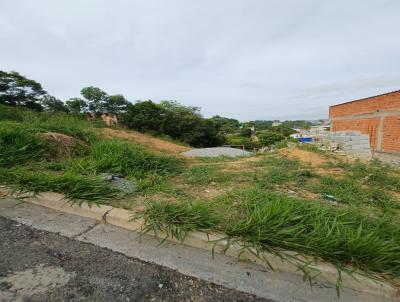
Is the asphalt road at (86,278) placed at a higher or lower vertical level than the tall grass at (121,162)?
lower

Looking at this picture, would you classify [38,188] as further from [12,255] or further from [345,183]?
[345,183]

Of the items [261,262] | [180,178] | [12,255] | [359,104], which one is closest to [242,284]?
[261,262]

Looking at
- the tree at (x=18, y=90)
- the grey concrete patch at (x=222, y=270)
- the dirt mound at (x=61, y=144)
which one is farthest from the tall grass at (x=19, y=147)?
the tree at (x=18, y=90)

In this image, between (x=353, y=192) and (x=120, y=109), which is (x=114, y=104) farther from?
(x=353, y=192)

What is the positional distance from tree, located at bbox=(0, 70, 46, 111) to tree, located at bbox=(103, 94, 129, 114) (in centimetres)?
670

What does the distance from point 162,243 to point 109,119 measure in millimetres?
24236

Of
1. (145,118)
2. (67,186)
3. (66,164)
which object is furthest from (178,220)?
(145,118)

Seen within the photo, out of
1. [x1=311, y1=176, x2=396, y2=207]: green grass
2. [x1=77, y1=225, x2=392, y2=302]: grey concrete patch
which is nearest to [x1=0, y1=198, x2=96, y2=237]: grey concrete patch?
[x1=77, y1=225, x2=392, y2=302]: grey concrete patch

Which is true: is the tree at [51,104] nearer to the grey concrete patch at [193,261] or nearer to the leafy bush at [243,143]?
the leafy bush at [243,143]

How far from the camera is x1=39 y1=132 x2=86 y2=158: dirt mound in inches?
156

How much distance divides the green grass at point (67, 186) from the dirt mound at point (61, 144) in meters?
1.43

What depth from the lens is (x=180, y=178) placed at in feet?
11.9

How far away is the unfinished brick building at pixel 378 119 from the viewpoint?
930 cm

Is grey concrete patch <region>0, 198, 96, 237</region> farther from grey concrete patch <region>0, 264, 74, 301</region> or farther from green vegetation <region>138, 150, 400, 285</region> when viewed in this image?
green vegetation <region>138, 150, 400, 285</region>
